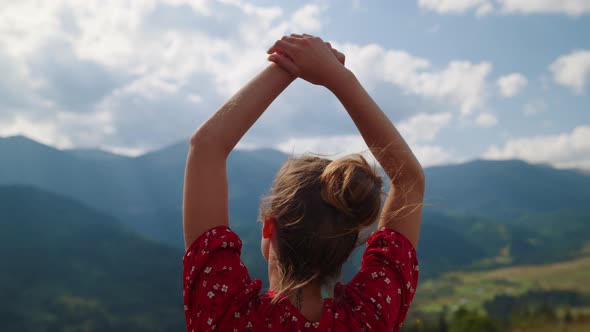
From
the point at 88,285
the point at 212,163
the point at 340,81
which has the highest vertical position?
the point at 88,285

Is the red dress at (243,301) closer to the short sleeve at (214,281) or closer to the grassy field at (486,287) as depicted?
the short sleeve at (214,281)

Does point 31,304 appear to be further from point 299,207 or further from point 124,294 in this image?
point 299,207

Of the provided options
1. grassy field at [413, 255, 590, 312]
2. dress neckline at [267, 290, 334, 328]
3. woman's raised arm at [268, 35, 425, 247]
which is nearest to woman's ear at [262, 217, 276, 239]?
dress neckline at [267, 290, 334, 328]

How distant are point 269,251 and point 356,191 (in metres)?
0.50

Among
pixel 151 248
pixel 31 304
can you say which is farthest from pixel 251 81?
pixel 151 248

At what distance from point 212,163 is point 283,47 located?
0.74m

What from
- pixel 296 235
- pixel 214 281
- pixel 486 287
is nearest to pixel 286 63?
pixel 296 235

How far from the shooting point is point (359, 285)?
7.06ft

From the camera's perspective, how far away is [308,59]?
2344 millimetres

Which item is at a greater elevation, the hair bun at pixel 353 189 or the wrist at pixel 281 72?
the wrist at pixel 281 72

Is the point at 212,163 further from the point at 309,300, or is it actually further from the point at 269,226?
the point at 309,300

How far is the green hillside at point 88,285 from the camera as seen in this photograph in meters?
134

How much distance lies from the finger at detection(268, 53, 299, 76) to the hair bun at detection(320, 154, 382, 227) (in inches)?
19.0

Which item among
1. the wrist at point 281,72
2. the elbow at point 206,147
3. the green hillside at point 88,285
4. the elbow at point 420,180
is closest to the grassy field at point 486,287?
the green hillside at point 88,285
